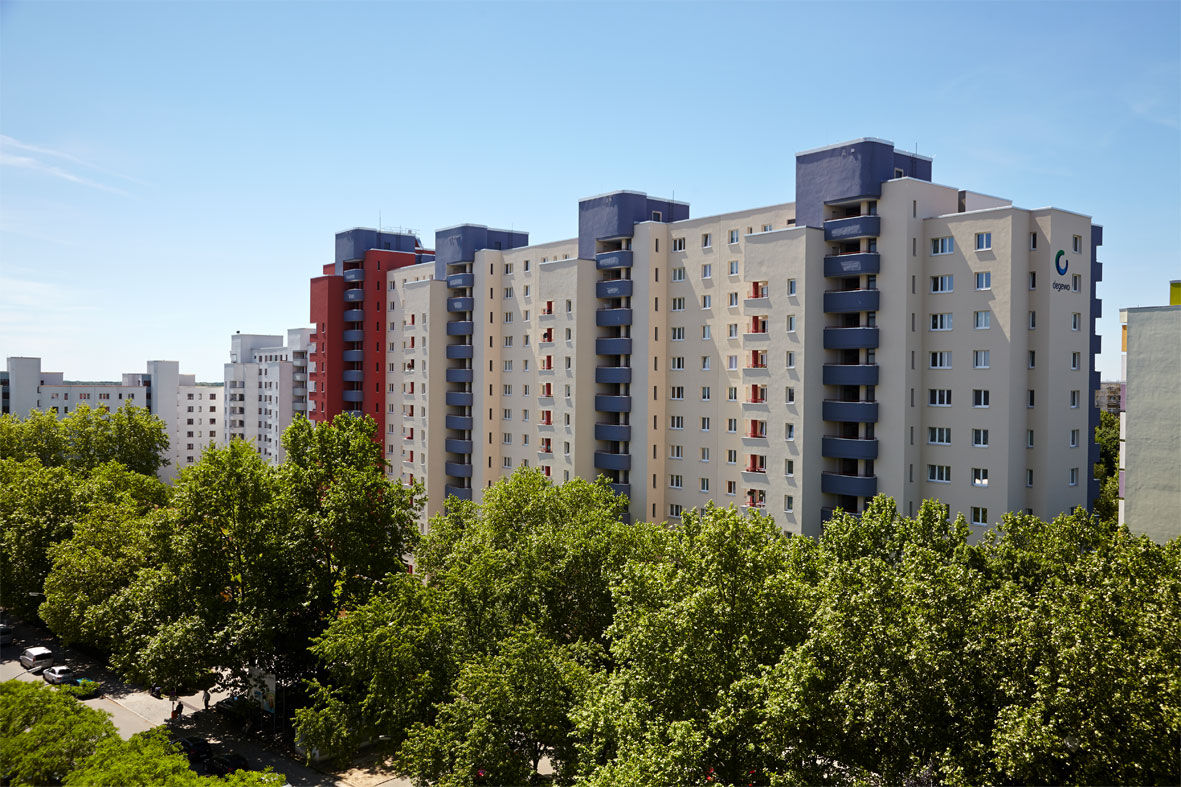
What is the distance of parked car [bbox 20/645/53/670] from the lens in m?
63.4

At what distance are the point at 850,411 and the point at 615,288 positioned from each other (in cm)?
2431

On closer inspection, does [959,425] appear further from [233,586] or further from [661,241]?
[233,586]

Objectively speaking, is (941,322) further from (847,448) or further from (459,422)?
(459,422)

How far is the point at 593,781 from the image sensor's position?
2828 centimetres

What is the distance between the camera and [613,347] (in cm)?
7381

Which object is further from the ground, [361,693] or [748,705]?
[748,705]

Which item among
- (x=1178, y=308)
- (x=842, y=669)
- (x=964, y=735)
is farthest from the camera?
(x=1178, y=308)

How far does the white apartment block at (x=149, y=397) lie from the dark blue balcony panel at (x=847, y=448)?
400ft

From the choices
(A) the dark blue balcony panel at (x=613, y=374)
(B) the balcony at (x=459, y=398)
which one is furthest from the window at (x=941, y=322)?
(B) the balcony at (x=459, y=398)

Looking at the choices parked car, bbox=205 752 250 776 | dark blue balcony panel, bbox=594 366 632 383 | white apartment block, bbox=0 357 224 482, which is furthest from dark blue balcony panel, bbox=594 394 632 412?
white apartment block, bbox=0 357 224 482

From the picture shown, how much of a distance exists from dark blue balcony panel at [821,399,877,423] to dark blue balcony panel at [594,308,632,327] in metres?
20.4

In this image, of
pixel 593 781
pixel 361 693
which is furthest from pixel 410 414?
pixel 593 781

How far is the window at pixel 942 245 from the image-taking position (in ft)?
179

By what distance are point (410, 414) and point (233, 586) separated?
4775cm
